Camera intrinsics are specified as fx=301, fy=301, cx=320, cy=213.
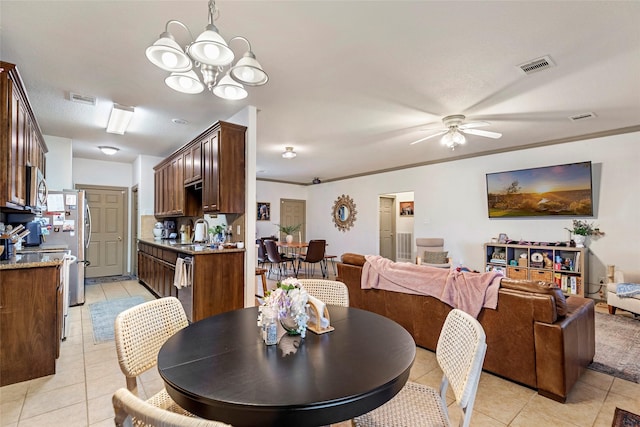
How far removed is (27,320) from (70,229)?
93.9 inches

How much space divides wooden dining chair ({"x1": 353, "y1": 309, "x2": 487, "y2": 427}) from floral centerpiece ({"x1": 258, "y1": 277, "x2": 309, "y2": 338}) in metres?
0.46

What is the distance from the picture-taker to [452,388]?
1.26 m

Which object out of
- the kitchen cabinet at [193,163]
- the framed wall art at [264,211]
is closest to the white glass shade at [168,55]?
the kitchen cabinet at [193,163]

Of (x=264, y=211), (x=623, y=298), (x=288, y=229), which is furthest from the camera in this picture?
(x=264, y=211)

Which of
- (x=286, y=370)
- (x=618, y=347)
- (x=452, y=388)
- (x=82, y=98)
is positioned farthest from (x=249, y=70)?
(x=618, y=347)

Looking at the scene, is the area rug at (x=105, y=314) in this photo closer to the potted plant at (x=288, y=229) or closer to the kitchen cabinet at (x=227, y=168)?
the kitchen cabinet at (x=227, y=168)

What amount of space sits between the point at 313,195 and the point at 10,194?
7979 mm

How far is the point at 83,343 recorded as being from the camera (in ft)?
10.2

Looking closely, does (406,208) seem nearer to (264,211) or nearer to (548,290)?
(264,211)

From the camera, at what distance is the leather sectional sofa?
2.06m

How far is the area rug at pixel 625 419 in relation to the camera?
188 centimetres

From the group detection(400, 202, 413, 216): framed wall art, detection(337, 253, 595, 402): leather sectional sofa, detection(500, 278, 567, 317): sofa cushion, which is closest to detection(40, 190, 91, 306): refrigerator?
detection(337, 253, 595, 402): leather sectional sofa

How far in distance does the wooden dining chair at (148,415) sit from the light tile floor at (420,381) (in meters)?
1.51

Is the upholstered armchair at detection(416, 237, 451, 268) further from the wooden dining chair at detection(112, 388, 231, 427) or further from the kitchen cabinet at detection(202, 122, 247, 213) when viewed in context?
the wooden dining chair at detection(112, 388, 231, 427)
